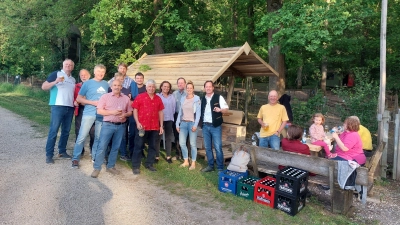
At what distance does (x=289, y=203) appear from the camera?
4.43 meters

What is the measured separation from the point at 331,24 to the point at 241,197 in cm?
661

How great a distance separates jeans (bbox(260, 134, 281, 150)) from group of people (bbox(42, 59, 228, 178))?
830mm

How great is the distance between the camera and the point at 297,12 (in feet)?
31.6

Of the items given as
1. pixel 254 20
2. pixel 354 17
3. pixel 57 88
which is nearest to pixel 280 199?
pixel 57 88

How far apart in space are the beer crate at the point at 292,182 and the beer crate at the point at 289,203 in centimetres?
6

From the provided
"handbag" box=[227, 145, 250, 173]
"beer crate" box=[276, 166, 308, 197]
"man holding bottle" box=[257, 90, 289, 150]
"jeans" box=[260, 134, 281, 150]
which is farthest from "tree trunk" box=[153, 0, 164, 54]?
"beer crate" box=[276, 166, 308, 197]

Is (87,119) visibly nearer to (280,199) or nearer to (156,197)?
(156,197)

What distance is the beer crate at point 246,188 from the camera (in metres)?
4.93

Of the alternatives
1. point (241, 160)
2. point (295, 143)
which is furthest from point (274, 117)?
point (241, 160)

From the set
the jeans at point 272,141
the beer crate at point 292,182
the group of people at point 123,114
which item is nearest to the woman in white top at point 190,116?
the group of people at point 123,114

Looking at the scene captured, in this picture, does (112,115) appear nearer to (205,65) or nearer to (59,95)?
(59,95)

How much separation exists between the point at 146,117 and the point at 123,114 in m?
0.42

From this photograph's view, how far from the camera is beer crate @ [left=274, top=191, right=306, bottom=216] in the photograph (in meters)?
4.39

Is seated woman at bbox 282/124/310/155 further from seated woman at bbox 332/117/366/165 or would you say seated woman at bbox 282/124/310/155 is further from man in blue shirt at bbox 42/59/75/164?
man in blue shirt at bbox 42/59/75/164
